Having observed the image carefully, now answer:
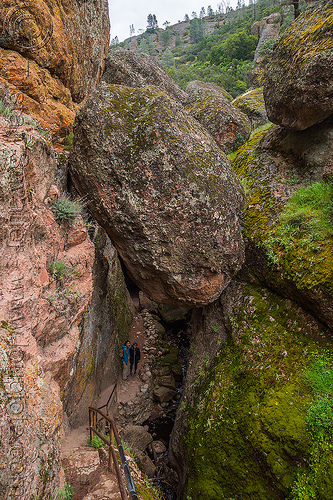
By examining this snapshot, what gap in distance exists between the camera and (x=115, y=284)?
32.5 feet

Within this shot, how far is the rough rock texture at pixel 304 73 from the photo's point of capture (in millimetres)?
5434

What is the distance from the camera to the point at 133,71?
33.5ft

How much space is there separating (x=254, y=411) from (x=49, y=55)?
27.0 feet

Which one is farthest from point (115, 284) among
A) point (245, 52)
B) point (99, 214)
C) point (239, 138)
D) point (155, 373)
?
point (245, 52)

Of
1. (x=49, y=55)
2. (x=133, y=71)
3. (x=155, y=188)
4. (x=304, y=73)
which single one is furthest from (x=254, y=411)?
(x=133, y=71)

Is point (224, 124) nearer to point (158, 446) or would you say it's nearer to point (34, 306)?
point (34, 306)

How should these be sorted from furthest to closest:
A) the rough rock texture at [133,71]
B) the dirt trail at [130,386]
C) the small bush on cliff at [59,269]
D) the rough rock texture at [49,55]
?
the rough rock texture at [133,71] → the dirt trail at [130,386] → the rough rock texture at [49,55] → the small bush on cliff at [59,269]

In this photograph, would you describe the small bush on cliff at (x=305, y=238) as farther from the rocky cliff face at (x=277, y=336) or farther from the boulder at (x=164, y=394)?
the boulder at (x=164, y=394)

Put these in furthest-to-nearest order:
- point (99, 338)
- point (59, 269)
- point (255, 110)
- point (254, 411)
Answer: point (255, 110) → point (99, 338) → point (254, 411) → point (59, 269)

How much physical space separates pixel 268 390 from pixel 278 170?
534cm

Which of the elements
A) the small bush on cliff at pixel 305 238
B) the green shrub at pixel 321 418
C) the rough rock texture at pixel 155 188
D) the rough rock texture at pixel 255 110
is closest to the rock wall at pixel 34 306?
the rough rock texture at pixel 155 188

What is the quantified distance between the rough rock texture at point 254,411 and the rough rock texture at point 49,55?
5930 millimetres

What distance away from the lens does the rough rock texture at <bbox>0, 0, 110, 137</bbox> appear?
477 cm

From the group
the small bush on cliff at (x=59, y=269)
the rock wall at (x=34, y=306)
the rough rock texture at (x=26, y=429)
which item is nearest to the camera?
the rough rock texture at (x=26, y=429)
